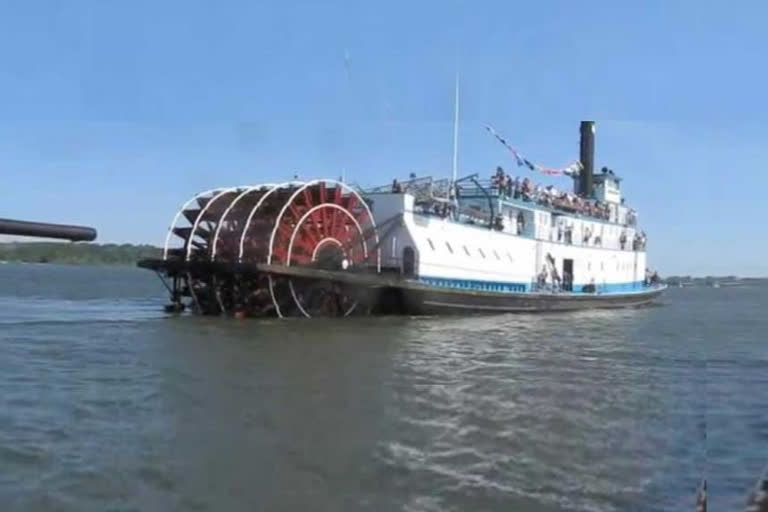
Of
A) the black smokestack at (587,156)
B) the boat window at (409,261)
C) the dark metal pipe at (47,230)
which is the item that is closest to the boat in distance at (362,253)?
the boat window at (409,261)

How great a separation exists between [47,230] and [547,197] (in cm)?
3836

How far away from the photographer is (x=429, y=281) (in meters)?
32.3

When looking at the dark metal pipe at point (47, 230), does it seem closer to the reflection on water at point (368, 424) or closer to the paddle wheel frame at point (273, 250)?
the reflection on water at point (368, 424)

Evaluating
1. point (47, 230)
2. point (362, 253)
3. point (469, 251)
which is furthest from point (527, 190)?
point (47, 230)

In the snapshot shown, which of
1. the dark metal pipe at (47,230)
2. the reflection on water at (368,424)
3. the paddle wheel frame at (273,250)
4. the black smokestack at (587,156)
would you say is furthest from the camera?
the black smokestack at (587,156)

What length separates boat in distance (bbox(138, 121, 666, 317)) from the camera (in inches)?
1177

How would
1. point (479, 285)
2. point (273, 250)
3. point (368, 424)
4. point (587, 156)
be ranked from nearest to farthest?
point (368, 424) < point (273, 250) < point (479, 285) < point (587, 156)

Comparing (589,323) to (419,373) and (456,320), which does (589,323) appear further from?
(419,373)

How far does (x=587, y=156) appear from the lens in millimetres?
49594

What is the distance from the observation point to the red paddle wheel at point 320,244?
3009 centimetres

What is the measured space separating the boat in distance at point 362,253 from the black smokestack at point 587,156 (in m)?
10.4

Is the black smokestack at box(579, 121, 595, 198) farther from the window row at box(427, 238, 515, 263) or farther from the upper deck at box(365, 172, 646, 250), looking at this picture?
the window row at box(427, 238, 515, 263)

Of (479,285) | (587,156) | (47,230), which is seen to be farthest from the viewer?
(587,156)

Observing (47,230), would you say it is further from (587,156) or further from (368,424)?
(587,156)
